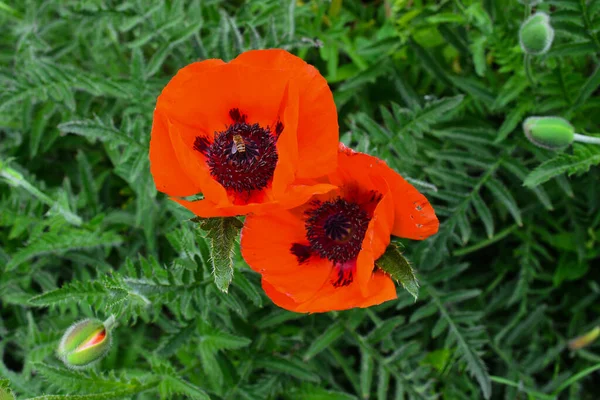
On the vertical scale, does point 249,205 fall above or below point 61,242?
above

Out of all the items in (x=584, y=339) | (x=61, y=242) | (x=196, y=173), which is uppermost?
(x=196, y=173)

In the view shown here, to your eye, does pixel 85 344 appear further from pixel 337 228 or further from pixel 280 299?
pixel 337 228

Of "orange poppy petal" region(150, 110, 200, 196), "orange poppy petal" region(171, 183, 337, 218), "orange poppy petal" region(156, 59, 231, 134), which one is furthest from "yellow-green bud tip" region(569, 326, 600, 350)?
"orange poppy petal" region(150, 110, 200, 196)

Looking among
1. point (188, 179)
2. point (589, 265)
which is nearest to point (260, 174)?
point (188, 179)

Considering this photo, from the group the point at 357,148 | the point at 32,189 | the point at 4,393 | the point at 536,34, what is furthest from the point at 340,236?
the point at 32,189

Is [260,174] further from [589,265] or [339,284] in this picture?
[589,265]

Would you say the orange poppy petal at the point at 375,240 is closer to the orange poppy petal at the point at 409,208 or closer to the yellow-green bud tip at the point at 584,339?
the orange poppy petal at the point at 409,208

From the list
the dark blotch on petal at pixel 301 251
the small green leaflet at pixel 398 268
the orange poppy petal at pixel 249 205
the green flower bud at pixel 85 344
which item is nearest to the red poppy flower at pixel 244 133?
the orange poppy petal at pixel 249 205

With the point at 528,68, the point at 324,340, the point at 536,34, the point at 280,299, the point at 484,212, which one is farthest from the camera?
the point at 484,212
